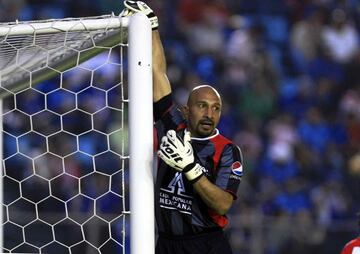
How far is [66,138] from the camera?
9.59 metres

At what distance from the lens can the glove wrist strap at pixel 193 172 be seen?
4.45m

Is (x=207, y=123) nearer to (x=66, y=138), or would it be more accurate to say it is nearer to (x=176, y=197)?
(x=176, y=197)

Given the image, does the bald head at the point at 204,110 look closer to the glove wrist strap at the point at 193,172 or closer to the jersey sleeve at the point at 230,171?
the jersey sleeve at the point at 230,171

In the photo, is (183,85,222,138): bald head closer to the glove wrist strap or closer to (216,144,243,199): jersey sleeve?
(216,144,243,199): jersey sleeve

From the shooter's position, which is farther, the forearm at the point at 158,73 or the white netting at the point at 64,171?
the white netting at the point at 64,171

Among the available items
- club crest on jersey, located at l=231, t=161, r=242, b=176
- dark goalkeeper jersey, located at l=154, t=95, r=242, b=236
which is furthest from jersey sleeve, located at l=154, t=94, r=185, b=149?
club crest on jersey, located at l=231, t=161, r=242, b=176

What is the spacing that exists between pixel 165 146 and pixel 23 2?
25.7 ft

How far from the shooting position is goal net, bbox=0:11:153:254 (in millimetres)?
4477

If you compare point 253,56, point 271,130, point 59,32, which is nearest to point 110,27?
point 59,32

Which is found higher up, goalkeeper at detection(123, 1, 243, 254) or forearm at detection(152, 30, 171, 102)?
forearm at detection(152, 30, 171, 102)

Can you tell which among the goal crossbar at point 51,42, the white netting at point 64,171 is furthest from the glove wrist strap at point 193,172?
the white netting at point 64,171

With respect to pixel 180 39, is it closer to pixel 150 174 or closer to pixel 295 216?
pixel 295 216

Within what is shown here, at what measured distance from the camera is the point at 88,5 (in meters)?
12.0

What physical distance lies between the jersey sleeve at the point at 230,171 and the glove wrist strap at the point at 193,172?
0.86ft
